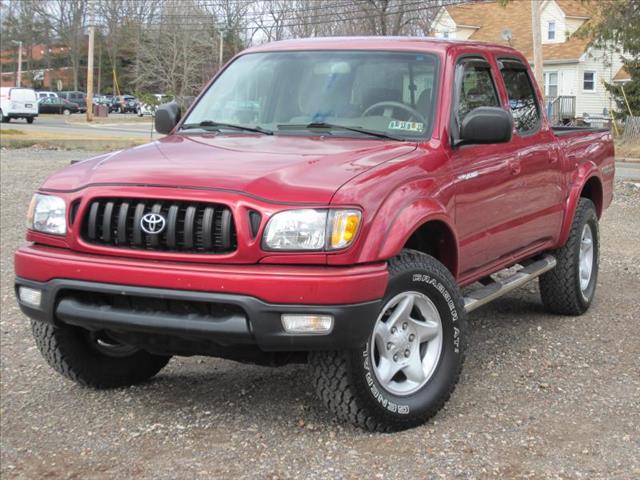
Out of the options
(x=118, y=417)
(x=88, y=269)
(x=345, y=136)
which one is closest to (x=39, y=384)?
(x=118, y=417)

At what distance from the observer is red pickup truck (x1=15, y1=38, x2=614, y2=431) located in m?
3.80

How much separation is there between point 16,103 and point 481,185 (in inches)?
1635

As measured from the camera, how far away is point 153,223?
3971mm

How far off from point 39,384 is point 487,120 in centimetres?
291

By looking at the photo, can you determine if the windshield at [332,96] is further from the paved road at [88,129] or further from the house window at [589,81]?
the house window at [589,81]

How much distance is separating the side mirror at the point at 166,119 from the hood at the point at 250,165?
756mm

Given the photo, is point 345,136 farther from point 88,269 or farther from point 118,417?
point 118,417

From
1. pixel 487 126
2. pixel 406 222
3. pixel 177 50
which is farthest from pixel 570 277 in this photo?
pixel 177 50

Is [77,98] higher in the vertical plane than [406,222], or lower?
higher

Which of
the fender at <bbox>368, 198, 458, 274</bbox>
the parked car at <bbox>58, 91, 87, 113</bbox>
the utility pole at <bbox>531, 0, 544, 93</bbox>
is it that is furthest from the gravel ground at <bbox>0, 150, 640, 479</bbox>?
the parked car at <bbox>58, 91, 87, 113</bbox>

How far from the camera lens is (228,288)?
3768 mm

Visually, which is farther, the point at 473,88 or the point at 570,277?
the point at 570,277

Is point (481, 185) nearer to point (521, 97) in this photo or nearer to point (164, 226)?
point (521, 97)

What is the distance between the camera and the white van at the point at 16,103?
43.2 meters
